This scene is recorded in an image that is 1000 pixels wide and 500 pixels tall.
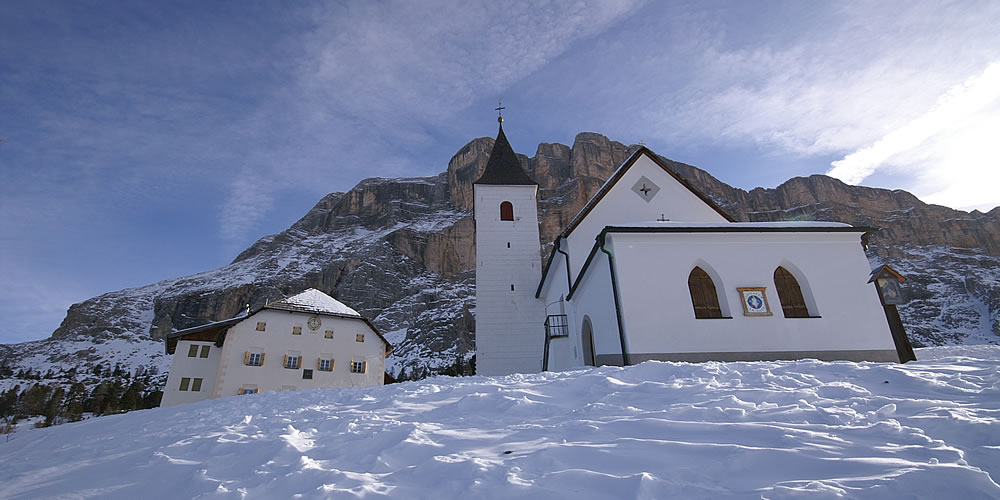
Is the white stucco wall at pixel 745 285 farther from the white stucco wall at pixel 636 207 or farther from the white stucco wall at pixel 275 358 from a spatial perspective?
the white stucco wall at pixel 275 358

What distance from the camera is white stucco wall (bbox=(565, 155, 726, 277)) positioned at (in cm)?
1766

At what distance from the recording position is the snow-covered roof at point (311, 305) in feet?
90.7

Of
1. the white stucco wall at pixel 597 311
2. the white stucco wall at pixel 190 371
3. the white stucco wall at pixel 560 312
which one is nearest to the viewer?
the white stucco wall at pixel 597 311

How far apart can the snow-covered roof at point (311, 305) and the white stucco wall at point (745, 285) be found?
2099 centimetres

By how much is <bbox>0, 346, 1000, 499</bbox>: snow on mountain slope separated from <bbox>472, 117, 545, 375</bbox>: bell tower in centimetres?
1593

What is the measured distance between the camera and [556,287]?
70.8 ft

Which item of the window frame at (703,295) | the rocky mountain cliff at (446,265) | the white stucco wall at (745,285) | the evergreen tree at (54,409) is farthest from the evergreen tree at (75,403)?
the window frame at (703,295)

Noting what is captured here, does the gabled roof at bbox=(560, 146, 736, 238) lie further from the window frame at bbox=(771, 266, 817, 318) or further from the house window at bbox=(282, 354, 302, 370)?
the house window at bbox=(282, 354, 302, 370)

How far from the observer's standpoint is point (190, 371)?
27.5 meters

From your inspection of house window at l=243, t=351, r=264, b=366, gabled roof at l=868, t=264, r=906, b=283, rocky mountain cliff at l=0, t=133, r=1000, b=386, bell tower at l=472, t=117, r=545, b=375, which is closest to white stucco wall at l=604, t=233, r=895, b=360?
gabled roof at l=868, t=264, r=906, b=283

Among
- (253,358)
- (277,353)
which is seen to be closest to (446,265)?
(277,353)

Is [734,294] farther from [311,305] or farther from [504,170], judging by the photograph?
[311,305]

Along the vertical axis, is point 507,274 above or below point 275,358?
above

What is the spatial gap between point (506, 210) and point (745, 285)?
1668cm
